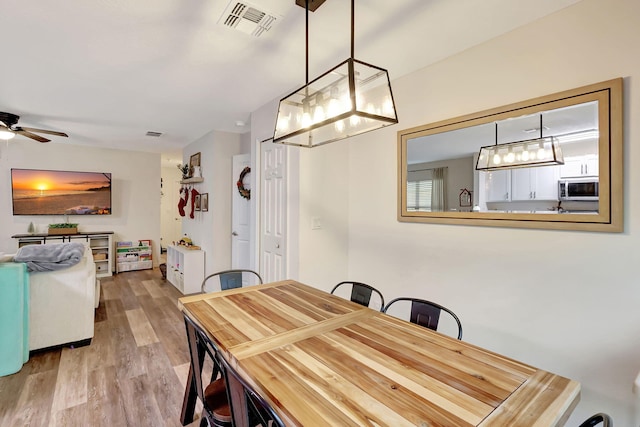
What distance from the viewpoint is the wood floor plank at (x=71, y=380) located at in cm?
209

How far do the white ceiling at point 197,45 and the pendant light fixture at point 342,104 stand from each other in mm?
543

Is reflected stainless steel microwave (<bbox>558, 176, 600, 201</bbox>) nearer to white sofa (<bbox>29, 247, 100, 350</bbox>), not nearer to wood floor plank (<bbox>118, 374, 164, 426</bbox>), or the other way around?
wood floor plank (<bbox>118, 374, 164, 426</bbox>)

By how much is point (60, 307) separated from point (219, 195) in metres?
2.28

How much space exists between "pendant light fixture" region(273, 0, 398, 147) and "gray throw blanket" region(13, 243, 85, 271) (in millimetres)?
2531

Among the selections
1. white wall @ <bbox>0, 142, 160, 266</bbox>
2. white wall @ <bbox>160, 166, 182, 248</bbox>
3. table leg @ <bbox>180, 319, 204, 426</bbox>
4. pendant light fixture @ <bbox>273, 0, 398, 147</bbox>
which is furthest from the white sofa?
white wall @ <bbox>160, 166, 182, 248</bbox>

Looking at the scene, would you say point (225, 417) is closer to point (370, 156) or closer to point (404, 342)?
point (404, 342)

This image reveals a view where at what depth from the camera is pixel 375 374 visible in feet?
3.57

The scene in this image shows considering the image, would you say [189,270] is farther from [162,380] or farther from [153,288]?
[162,380]

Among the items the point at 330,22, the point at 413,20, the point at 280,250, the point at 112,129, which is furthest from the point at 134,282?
the point at 413,20

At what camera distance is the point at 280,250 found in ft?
10.4

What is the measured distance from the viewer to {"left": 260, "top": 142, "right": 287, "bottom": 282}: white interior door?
124 inches

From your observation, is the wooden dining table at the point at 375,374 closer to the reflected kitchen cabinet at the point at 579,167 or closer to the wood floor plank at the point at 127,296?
the reflected kitchen cabinet at the point at 579,167

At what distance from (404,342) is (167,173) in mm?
8766

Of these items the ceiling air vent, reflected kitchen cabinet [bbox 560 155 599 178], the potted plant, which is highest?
the ceiling air vent
